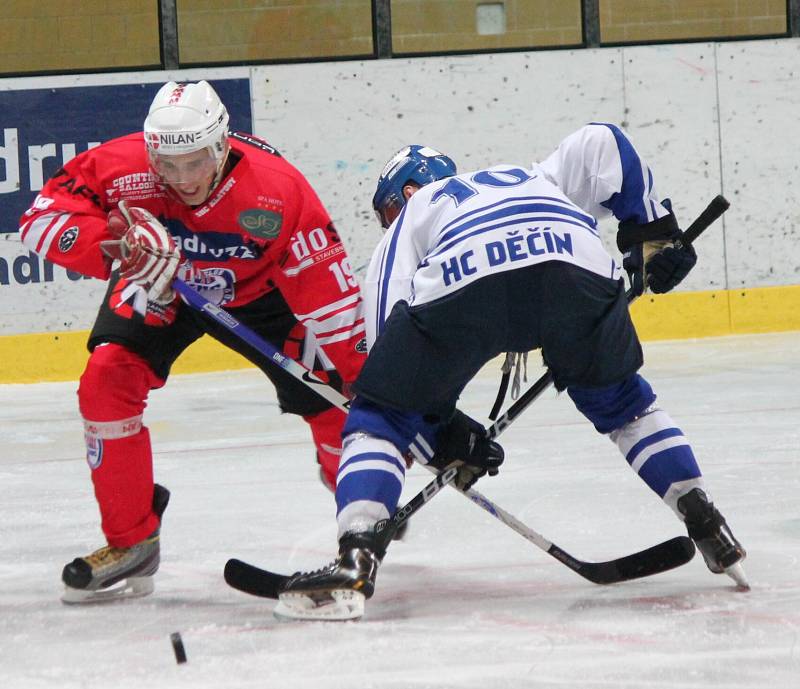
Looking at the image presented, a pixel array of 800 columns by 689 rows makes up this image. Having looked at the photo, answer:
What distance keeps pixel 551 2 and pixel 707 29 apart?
77 centimetres

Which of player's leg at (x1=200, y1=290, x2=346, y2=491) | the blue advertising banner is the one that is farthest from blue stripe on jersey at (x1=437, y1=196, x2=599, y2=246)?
the blue advertising banner

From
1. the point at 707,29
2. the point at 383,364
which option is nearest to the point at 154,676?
the point at 383,364

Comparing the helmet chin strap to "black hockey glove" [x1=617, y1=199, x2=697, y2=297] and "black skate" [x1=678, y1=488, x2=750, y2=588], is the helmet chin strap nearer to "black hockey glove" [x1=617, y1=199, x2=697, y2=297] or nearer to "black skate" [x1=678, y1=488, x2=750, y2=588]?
"black hockey glove" [x1=617, y1=199, x2=697, y2=297]

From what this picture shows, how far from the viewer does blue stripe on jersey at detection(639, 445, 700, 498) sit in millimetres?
2244

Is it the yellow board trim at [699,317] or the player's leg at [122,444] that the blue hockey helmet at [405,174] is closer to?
the player's leg at [122,444]

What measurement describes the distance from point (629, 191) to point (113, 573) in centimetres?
112

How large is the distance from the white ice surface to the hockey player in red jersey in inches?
6.3

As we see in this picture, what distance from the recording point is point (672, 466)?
225 centimetres

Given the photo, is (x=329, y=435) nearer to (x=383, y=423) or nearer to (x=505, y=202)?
(x=383, y=423)

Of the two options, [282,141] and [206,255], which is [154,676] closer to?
[206,255]

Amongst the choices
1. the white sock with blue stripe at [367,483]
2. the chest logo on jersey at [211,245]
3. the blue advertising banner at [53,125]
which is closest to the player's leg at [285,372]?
the chest logo on jersey at [211,245]

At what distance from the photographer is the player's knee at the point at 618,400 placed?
225 cm

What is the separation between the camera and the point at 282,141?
6109mm

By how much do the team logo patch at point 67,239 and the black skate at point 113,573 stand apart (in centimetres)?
51
